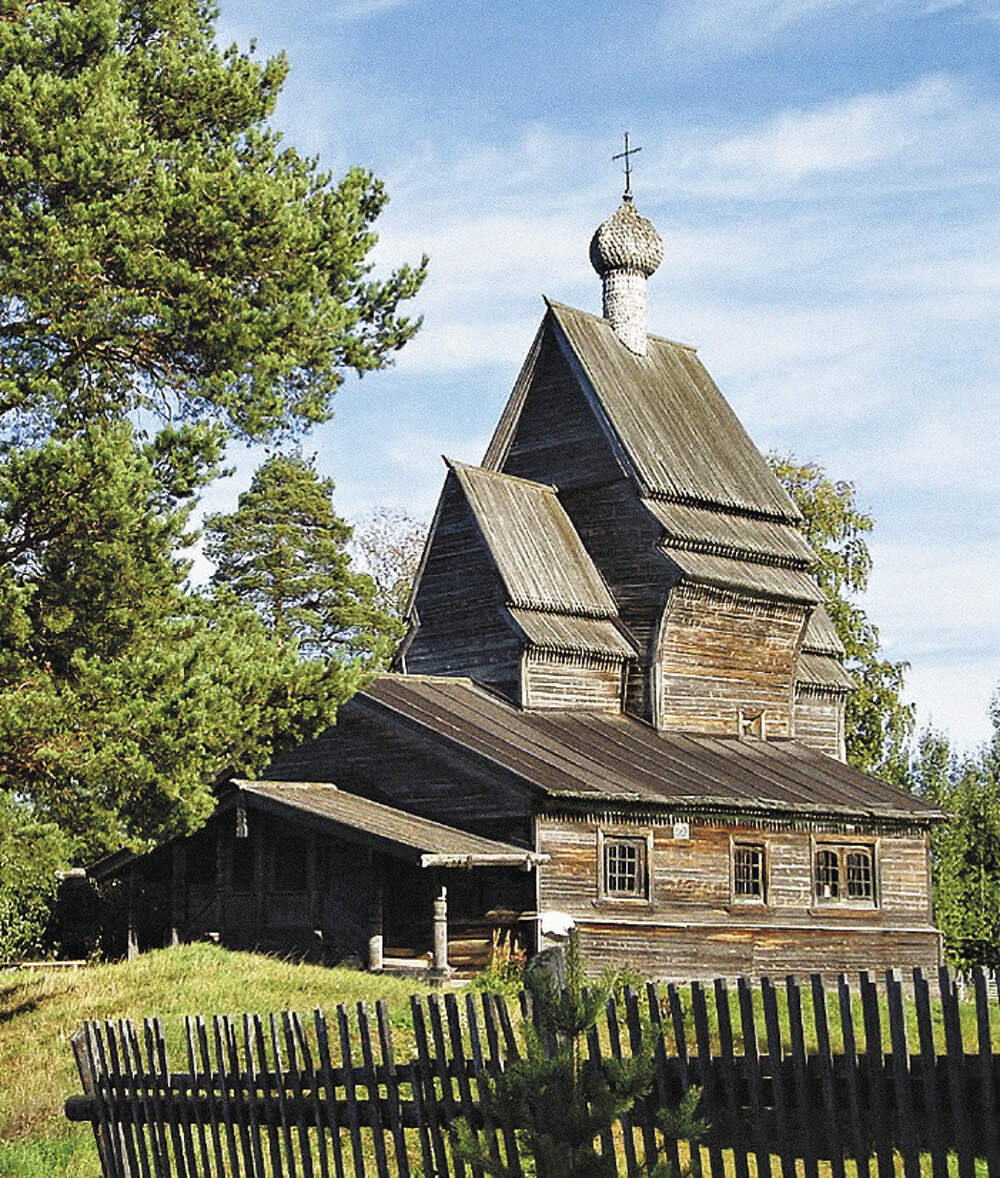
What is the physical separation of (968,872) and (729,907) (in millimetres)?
15493

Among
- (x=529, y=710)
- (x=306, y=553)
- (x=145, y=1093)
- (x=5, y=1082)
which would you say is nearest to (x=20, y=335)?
(x=5, y=1082)

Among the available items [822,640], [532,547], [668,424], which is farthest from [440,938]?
[822,640]

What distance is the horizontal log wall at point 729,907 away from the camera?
91.5 ft

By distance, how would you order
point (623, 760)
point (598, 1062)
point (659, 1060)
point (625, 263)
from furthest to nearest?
1. point (625, 263)
2. point (623, 760)
3. point (659, 1060)
4. point (598, 1062)

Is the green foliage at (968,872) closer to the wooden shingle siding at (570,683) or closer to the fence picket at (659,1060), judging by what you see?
the wooden shingle siding at (570,683)

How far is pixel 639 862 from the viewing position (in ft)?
94.8

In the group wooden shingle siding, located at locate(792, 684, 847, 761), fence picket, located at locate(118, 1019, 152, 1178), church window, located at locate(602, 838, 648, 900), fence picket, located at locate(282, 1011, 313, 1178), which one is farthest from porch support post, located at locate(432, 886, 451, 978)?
fence picket, located at locate(282, 1011, 313, 1178)

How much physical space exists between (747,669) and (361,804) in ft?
36.1

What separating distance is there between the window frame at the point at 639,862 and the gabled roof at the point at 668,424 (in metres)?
8.99

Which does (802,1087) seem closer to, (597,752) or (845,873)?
(597,752)

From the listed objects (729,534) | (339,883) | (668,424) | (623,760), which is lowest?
(339,883)

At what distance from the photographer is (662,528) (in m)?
34.4

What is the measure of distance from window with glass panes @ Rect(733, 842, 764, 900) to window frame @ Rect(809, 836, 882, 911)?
4.39 feet

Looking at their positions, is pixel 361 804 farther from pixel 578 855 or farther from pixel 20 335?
pixel 20 335
